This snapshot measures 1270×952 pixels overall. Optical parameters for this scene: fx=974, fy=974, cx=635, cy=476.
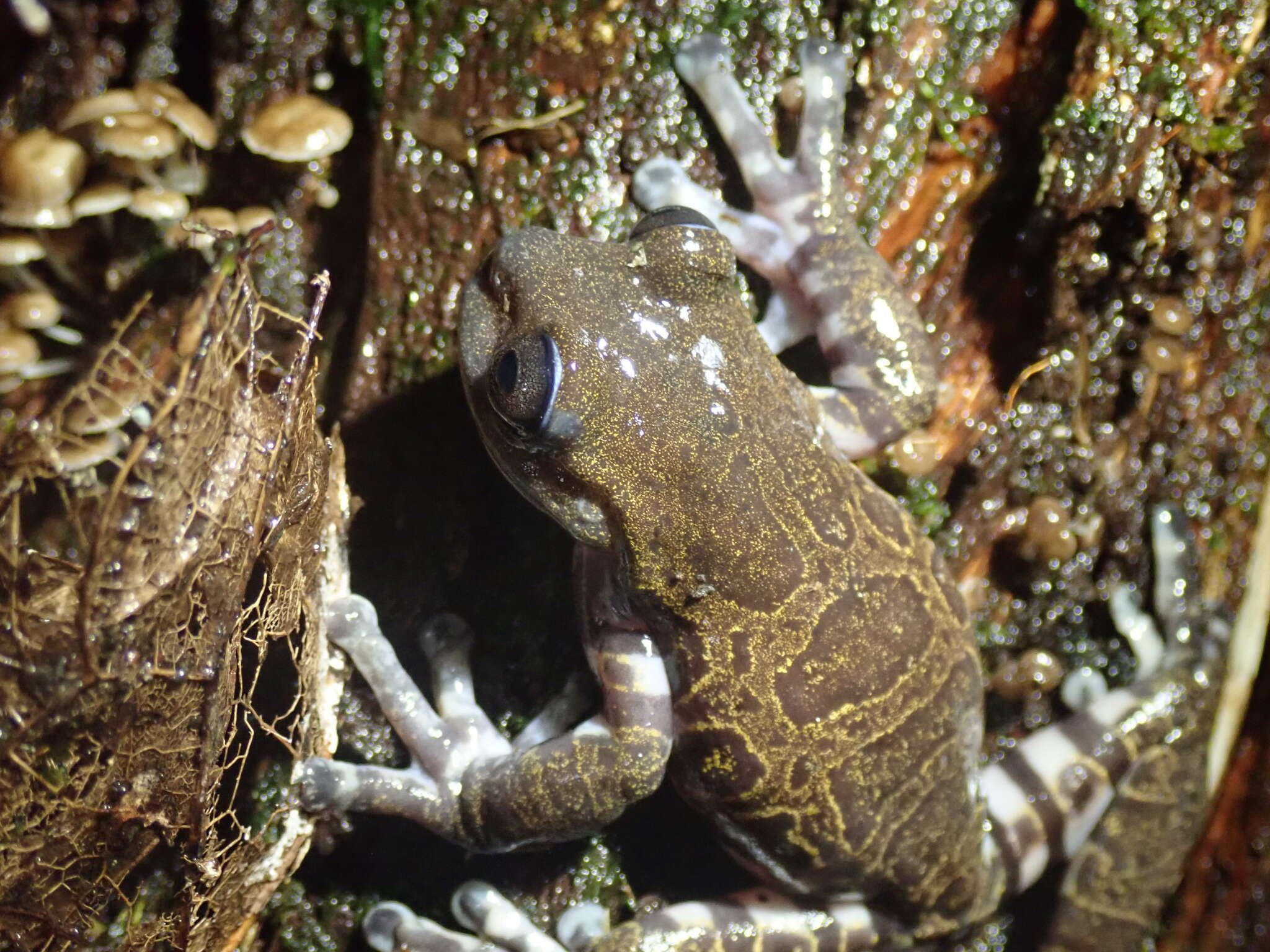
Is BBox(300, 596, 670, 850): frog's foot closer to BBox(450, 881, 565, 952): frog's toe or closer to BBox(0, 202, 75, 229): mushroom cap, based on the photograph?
BBox(450, 881, 565, 952): frog's toe

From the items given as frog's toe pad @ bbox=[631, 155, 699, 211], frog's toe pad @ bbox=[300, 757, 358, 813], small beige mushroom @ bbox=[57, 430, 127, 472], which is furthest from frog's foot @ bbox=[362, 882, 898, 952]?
frog's toe pad @ bbox=[631, 155, 699, 211]

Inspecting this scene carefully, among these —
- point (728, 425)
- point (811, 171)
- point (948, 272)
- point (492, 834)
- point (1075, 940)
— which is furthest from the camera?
point (1075, 940)

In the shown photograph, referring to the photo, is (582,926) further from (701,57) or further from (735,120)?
(701,57)

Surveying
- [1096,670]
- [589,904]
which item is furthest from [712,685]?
[1096,670]

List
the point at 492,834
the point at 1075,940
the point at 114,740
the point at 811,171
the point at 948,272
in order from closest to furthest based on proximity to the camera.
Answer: the point at 114,740 < the point at 492,834 < the point at 811,171 < the point at 948,272 < the point at 1075,940

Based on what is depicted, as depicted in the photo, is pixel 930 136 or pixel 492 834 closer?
pixel 492 834

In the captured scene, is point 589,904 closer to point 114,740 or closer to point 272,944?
point 272,944
